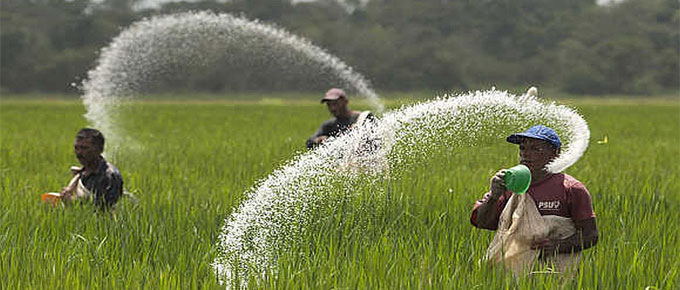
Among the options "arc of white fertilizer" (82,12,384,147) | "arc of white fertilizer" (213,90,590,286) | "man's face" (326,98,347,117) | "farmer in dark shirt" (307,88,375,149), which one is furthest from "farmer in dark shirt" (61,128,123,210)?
"arc of white fertilizer" (82,12,384,147)

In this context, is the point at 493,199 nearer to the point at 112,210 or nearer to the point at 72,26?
the point at 112,210

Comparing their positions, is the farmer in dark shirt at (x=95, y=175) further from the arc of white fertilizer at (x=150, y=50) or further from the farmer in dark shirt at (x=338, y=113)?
the arc of white fertilizer at (x=150, y=50)

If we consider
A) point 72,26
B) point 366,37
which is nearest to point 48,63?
point 72,26

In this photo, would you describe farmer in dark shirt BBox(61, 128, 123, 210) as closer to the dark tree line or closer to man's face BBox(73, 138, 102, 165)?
man's face BBox(73, 138, 102, 165)

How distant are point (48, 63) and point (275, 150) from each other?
52.0 metres

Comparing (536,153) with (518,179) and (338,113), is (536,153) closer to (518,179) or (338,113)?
(518,179)

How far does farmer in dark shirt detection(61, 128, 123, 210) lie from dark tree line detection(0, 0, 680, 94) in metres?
40.9

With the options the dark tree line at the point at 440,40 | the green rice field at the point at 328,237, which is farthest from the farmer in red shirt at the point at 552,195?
the dark tree line at the point at 440,40

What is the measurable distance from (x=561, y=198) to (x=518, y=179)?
14.7 inches

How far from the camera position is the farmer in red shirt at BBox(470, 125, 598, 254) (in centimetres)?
332

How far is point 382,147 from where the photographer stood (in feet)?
13.1

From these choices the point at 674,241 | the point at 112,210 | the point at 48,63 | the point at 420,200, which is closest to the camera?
the point at 674,241

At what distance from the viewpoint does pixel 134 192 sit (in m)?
6.93

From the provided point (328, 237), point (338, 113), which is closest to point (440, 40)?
point (338, 113)
